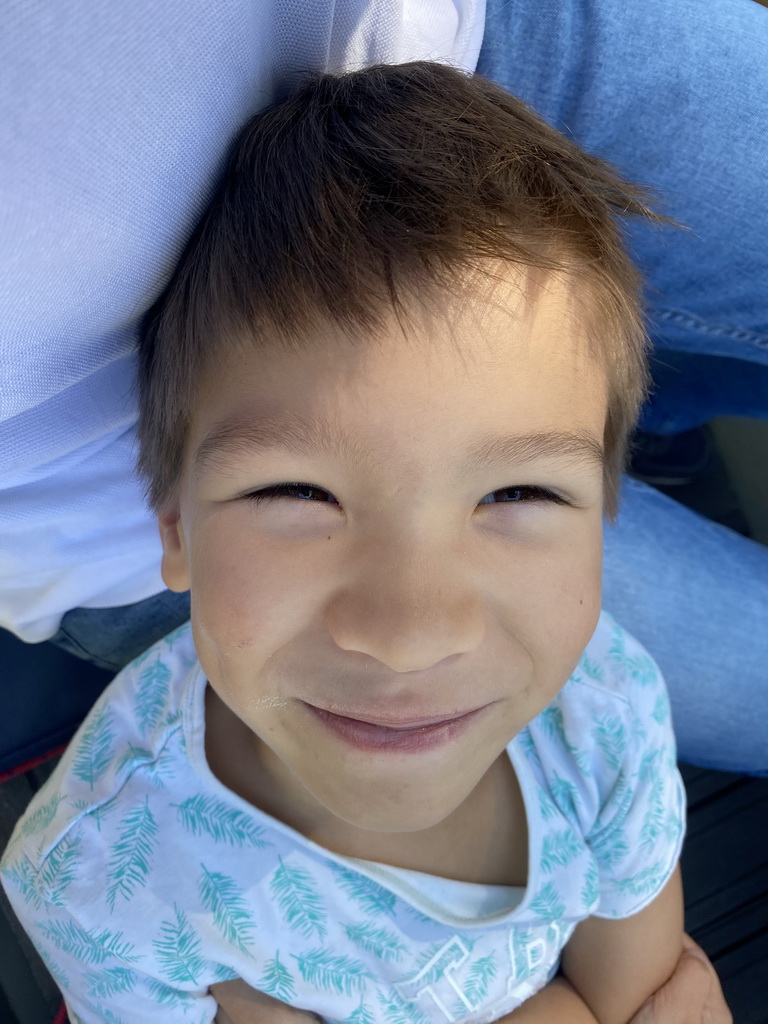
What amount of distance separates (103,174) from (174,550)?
1.13 ft

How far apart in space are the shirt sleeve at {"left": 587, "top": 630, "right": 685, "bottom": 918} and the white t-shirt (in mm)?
563

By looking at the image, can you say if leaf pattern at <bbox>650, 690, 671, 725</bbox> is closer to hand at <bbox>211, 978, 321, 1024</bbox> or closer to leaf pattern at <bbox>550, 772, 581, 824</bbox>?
leaf pattern at <bbox>550, 772, 581, 824</bbox>

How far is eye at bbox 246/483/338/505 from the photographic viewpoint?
58cm

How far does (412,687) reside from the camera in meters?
0.58

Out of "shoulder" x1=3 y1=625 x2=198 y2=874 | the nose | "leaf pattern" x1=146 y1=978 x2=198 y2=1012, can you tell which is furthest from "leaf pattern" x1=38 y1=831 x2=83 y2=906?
the nose

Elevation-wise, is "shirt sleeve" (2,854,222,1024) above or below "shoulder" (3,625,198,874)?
below

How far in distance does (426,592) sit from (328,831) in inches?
13.7

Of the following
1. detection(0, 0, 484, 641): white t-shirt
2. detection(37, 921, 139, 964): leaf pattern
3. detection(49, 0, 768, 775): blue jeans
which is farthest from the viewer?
detection(49, 0, 768, 775): blue jeans

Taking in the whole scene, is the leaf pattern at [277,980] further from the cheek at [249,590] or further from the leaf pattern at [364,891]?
the cheek at [249,590]

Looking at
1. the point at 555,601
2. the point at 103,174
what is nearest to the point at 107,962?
the point at 555,601

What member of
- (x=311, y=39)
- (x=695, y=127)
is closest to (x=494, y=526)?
(x=311, y=39)

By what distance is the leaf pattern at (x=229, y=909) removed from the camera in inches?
28.1

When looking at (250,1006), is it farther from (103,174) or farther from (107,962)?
(103,174)

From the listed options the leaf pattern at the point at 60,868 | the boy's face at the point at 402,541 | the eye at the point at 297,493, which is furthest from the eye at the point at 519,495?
the leaf pattern at the point at 60,868
